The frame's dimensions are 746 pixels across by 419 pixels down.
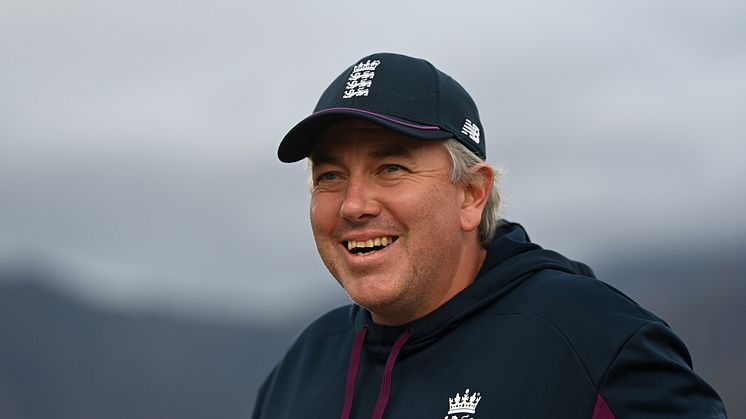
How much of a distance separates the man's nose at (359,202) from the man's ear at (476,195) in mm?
379

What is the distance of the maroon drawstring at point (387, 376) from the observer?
176 inches

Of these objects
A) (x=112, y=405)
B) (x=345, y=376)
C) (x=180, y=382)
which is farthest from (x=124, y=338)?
(x=345, y=376)

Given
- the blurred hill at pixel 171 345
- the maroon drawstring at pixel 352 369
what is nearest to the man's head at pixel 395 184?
the maroon drawstring at pixel 352 369

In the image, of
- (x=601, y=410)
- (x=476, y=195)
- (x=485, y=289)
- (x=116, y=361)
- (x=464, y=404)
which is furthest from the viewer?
(x=116, y=361)

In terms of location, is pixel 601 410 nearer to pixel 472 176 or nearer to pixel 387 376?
pixel 387 376

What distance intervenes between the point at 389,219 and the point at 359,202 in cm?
13

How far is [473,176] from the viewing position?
463 cm

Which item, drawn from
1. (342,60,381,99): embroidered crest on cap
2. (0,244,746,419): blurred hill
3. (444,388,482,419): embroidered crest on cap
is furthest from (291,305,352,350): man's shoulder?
(0,244,746,419): blurred hill

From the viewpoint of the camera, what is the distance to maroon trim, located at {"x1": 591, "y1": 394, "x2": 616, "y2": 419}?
3953 mm

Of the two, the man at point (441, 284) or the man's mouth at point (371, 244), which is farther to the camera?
the man's mouth at point (371, 244)

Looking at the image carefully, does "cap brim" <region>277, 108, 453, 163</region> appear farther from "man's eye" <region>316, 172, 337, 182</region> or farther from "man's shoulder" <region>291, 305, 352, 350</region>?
"man's shoulder" <region>291, 305, 352, 350</region>

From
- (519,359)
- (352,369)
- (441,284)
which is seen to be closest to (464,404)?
(519,359)

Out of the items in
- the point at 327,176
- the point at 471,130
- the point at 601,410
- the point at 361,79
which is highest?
the point at 361,79

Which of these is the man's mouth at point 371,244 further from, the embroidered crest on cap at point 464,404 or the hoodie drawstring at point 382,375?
the embroidered crest on cap at point 464,404
